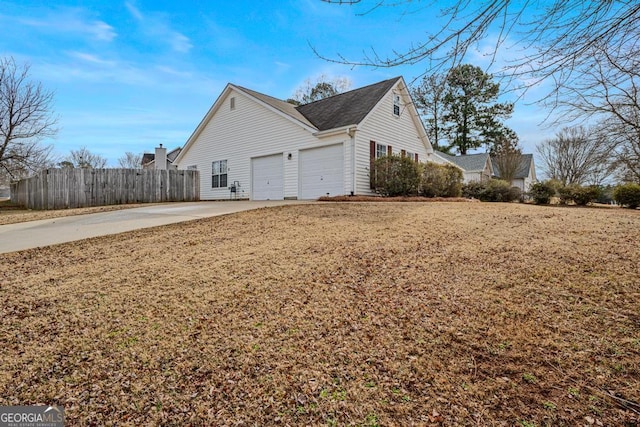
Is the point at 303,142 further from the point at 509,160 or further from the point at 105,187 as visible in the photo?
the point at 509,160

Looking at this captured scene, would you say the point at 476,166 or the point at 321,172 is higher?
the point at 476,166

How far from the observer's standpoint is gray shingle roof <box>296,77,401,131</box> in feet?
40.8

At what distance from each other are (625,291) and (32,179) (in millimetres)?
21531

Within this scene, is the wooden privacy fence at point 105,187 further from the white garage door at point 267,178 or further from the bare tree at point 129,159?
the bare tree at point 129,159

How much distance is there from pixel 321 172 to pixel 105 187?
10.3 m

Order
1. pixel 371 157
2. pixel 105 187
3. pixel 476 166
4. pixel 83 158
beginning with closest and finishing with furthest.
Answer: pixel 371 157 → pixel 105 187 → pixel 476 166 → pixel 83 158

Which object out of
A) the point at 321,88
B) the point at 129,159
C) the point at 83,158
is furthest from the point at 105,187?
the point at 129,159

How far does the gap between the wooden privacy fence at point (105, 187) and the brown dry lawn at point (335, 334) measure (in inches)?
457

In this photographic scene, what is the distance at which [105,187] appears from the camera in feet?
48.2

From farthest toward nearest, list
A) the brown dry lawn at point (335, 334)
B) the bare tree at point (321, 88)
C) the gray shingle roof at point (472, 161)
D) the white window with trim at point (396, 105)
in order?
the bare tree at point (321, 88) → the gray shingle roof at point (472, 161) → the white window with trim at point (396, 105) → the brown dry lawn at point (335, 334)

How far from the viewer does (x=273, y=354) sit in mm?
2271
